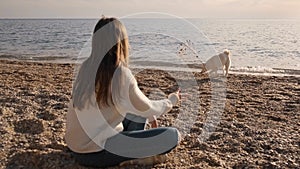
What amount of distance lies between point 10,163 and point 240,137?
2.48m

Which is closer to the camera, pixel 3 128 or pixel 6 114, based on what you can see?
pixel 3 128

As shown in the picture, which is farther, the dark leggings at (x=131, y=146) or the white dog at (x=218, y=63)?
the white dog at (x=218, y=63)

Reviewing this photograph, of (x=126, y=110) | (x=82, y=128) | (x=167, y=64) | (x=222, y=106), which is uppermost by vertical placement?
(x=126, y=110)

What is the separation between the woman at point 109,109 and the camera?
9.36 ft

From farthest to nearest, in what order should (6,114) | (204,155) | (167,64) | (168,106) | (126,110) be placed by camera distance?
(167,64) → (6,114) → (204,155) → (168,106) → (126,110)

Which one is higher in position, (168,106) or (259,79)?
(168,106)

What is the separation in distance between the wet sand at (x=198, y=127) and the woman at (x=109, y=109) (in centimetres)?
27

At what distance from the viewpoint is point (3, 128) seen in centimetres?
420

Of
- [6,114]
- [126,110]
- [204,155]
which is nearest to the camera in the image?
[126,110]

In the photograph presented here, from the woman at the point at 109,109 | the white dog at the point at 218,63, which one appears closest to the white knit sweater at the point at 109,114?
the woman at the point at 109,109

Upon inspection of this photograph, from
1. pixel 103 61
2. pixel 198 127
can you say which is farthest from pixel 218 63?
pixel 103 61

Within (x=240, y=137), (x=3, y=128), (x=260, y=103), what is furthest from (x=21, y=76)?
(x=240, y=137)

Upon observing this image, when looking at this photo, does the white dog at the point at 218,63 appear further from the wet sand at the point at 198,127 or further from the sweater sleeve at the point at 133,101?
the sweater sleeve at the point at 133,101

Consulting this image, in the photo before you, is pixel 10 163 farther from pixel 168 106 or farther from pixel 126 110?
pixel 168 106
